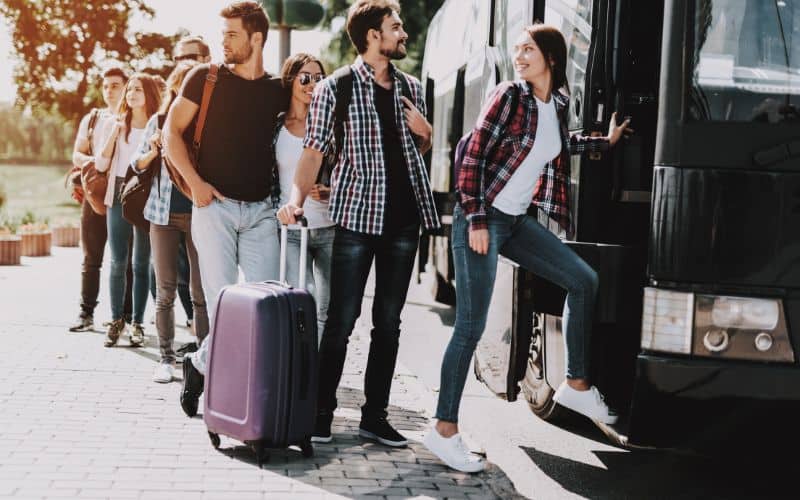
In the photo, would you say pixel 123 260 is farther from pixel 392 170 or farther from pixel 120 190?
pixel 392 170

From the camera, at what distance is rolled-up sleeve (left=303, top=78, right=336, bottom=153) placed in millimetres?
4980

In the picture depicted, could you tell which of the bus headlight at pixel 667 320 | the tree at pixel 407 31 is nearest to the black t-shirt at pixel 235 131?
the bus headlight at pixel 667 320

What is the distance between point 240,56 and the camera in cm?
535

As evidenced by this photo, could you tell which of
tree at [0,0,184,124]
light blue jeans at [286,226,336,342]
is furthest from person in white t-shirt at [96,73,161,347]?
tree at [0,0,184,124]

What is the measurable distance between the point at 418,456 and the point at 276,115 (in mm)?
1826

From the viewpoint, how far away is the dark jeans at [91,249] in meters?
8.71

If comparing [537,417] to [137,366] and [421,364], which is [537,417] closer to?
[421,364]

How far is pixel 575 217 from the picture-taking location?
4895 millimetres

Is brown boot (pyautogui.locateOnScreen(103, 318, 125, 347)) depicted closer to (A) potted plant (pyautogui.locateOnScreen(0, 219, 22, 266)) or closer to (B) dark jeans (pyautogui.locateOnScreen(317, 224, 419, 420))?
(B) dark jeans (pyautogui.locateOnScreen(317, 224, 419, 420))

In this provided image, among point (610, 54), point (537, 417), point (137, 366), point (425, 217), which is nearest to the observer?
point (610, 54)

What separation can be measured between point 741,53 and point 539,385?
2.42 meters

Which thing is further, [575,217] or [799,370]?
[575,217]

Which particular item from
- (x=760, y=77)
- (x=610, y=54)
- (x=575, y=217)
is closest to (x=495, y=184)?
(x=575, y=217)

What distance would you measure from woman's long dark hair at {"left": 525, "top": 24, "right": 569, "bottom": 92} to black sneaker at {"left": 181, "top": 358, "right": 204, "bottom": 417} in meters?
2.35
